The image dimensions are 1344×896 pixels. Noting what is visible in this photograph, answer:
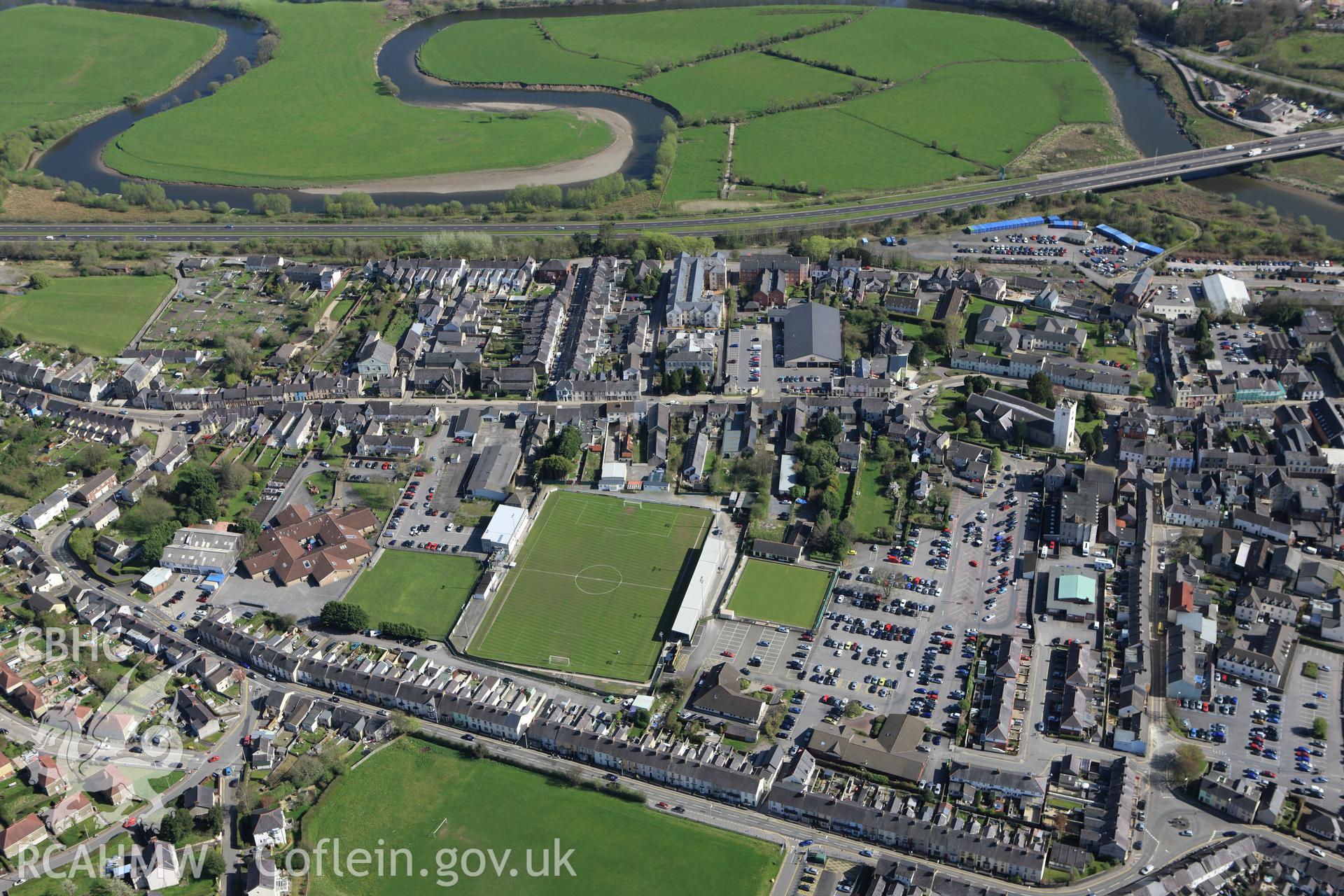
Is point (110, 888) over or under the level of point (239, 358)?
under

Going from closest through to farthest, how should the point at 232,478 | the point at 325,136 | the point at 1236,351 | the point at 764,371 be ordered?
the point at 232,478 < the point at 1236,351 < the point at 764,371 < the point at 325,136

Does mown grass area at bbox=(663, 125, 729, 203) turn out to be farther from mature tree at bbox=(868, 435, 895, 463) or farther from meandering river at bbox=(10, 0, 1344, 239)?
mature tree at bbox=(868, 435, 895, 463)

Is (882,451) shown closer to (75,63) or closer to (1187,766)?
(1187,766)

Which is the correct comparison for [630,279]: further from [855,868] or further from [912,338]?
[855,868]

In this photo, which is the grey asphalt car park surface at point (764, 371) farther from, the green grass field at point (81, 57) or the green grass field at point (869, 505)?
the green grass field at point (81, 57)

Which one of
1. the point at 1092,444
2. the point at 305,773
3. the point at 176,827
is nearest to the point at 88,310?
the point at 305,773

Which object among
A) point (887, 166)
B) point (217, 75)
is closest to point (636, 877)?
point (887, 166)

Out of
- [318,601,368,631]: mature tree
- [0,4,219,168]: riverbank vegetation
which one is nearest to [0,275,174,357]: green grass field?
[0,4,219,168]: riverbank vegetation
